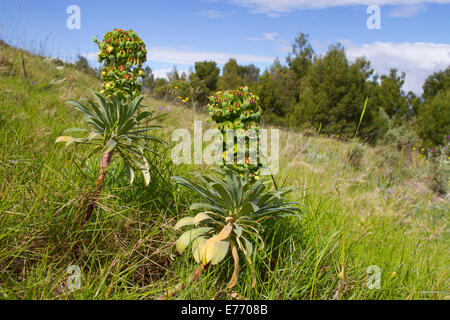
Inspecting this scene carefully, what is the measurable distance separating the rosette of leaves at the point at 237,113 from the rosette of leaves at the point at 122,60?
20.3 inches

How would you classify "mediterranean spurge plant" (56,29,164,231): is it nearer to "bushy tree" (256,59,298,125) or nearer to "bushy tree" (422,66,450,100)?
"bushy tree" (256,59,298,125)

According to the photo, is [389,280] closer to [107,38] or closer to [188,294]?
[188,294]

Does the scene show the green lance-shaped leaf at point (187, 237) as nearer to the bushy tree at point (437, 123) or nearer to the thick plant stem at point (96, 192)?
the thick plant stem at point (96, 192)

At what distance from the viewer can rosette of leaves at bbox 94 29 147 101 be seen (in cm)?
167

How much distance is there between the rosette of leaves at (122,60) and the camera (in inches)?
65.9

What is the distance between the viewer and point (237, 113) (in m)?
1.57

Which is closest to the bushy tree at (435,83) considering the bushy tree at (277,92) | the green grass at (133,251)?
the bushy tree at (277,92)

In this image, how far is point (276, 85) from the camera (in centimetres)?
2169

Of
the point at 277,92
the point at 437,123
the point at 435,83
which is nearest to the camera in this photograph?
the point at 437,123

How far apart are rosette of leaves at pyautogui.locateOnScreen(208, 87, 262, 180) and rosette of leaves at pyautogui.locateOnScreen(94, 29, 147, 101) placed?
516mm

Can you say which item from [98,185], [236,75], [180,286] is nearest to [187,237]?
[180,286]

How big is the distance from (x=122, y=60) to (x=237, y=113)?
0.77m

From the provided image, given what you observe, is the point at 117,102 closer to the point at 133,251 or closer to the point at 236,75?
the point at 133,251
